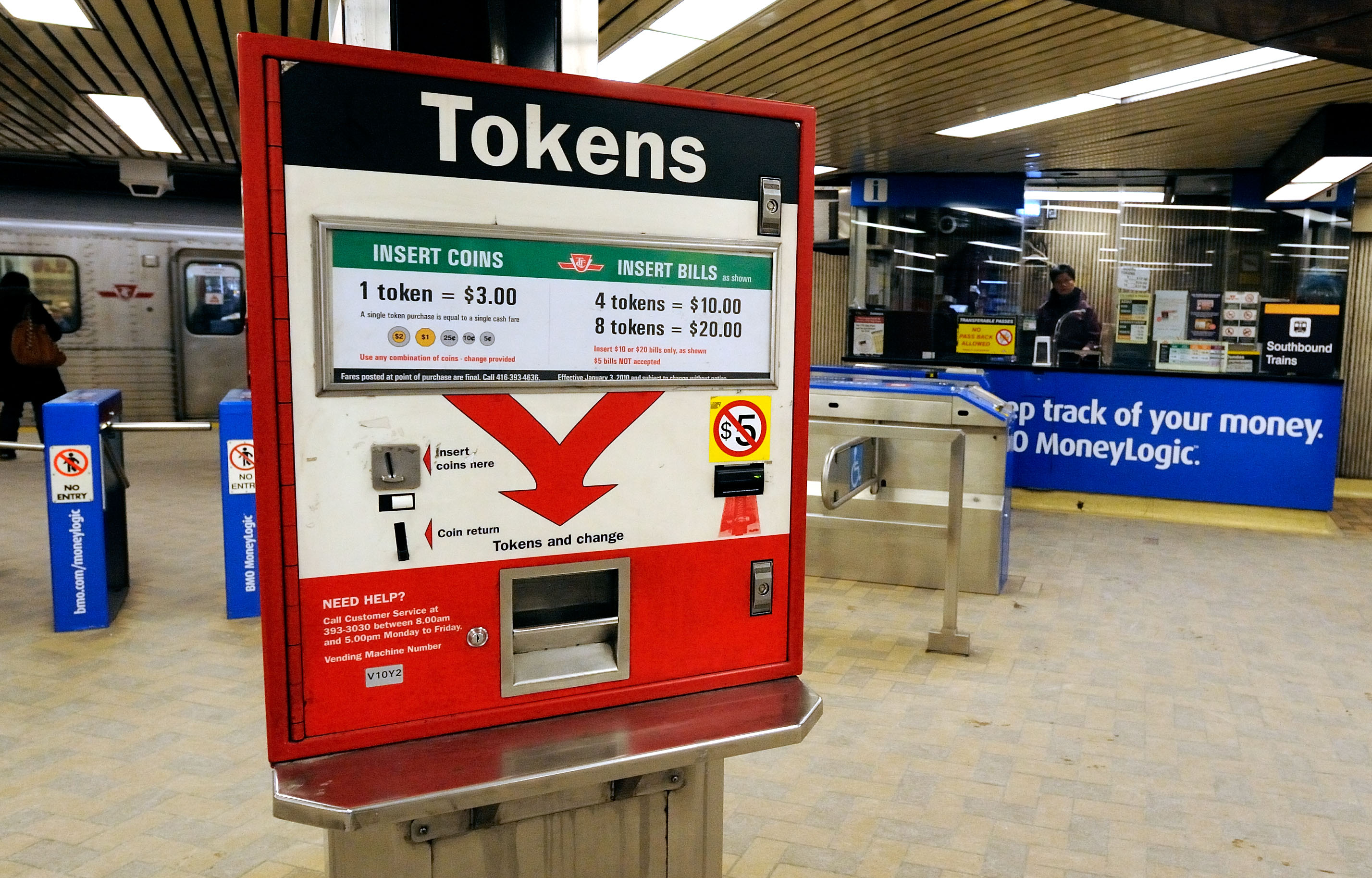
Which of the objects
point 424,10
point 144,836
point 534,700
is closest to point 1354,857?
point 534,700

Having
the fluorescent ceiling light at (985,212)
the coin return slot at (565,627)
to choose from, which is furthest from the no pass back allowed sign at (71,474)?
the fluorescent ceiling light at (985,212)

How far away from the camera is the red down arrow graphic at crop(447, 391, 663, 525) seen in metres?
1.60

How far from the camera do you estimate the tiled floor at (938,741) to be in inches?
107

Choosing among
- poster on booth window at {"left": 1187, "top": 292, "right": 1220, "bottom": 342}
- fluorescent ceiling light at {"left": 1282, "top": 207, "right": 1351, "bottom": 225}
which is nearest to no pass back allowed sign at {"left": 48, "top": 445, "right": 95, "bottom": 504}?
poster on booth window at {"left": 1187, "top": 292, "right": 1220, "bottom": 342}

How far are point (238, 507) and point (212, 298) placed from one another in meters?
7.15

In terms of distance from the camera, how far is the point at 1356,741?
11.6 feet

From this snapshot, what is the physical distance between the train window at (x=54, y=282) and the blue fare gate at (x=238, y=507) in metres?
6.94

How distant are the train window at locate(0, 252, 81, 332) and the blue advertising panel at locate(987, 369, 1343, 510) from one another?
31.3ft

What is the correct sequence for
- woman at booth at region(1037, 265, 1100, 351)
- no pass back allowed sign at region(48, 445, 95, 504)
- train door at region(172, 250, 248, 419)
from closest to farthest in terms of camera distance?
no pass back allowed sign at region(48, 445, 95, 504) → woman at booth at region(1037, 265, 1100, 351) → train door at region(172, 250, 248, 419)

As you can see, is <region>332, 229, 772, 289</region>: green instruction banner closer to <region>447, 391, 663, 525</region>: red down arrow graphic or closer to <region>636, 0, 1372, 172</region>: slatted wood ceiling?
<region>447, 391, 663, 525</region>: red down arrow graphic

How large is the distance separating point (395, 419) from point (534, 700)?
1.85 feet

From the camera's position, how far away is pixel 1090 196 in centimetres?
841

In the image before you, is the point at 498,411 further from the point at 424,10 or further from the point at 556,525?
the point at 424,10

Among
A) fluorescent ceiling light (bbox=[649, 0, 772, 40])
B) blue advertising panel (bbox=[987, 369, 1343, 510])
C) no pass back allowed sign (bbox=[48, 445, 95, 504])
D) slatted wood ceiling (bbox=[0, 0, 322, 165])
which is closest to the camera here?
no pass back allowed sign (bbox=[48, 445, 95, 504])
